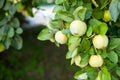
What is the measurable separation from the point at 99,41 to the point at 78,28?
0.27ft

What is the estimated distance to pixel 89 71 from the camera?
1.20 m

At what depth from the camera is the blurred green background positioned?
3469 millimetres

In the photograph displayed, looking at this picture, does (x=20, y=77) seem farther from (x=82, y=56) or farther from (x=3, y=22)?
(x=82, y=56)

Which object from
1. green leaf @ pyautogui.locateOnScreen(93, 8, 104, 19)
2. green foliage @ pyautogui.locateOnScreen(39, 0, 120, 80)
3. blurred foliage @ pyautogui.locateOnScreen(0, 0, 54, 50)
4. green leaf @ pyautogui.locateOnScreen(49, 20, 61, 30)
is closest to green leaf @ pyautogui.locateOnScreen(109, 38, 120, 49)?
green foliage @ pyautogui.locateOnScreen(39, 0, 120, 80)

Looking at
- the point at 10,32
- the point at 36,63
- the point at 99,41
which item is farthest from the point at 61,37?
the point at 36,63

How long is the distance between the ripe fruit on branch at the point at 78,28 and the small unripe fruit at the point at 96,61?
0.33ft

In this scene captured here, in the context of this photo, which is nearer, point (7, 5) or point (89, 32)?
point (89, 32)

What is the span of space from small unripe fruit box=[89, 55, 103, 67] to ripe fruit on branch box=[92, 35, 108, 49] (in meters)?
0.04

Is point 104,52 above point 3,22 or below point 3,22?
above

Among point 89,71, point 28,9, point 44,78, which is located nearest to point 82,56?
point 89,71

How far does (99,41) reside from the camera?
1.11 metres

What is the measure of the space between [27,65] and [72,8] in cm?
245

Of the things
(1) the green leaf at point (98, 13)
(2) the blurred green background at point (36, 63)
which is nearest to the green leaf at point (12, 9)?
(1) the green leaf at point (98, 13)

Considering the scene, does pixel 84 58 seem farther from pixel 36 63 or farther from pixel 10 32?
pixel 36 63
